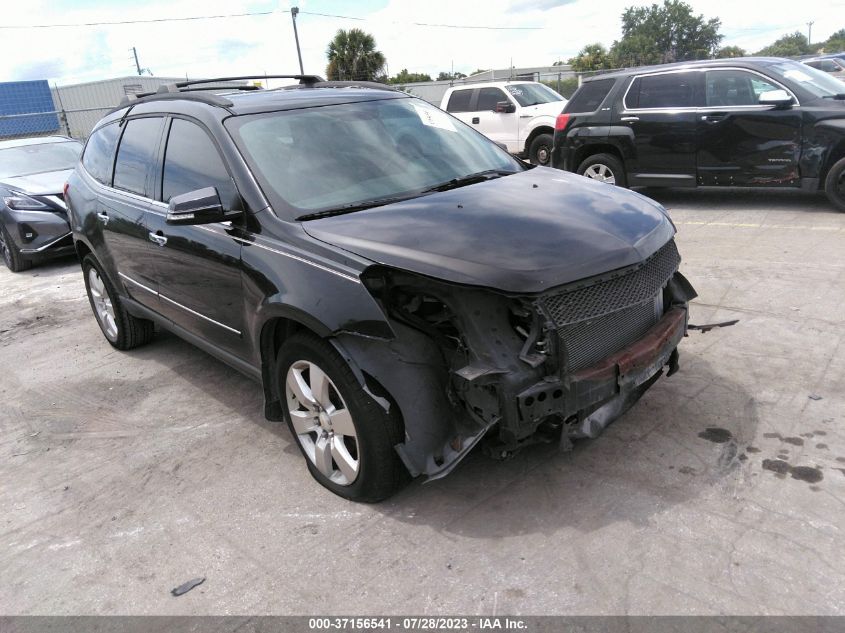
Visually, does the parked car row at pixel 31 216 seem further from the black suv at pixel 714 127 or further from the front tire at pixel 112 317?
the black suv at pixel 714 127

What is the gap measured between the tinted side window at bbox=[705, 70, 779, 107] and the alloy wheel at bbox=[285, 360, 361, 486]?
7220mm

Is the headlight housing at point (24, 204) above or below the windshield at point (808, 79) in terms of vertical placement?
below

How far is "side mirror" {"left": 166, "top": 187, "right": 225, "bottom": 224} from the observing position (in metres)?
3.31

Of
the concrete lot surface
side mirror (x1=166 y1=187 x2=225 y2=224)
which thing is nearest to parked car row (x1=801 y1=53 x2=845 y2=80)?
the concrete lot surface

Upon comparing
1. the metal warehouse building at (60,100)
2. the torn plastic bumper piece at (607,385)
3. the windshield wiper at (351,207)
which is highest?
the metal warehouse building at (60,100)

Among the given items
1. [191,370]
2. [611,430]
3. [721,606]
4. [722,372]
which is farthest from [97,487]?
[722,372]

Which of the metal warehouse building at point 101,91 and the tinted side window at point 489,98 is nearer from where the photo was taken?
the tinted side window at point 489,98

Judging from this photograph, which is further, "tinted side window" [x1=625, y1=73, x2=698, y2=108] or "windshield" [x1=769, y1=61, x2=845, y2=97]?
"tinted side window" [x1=625, y1=73, x2=698, y2=108]

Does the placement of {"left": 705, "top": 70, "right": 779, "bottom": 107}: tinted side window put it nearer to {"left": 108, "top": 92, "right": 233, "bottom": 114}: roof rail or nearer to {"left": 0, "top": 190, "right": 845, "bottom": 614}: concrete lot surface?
{"left": 0, "top": 190, "right": 845, "bottom": 614}: concrete lot surface

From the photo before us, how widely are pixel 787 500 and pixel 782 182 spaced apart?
626 centimetres

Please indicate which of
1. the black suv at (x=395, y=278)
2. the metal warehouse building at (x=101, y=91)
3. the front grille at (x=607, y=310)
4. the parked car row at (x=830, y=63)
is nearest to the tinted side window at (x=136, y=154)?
the black suv at (x=395, y=278)

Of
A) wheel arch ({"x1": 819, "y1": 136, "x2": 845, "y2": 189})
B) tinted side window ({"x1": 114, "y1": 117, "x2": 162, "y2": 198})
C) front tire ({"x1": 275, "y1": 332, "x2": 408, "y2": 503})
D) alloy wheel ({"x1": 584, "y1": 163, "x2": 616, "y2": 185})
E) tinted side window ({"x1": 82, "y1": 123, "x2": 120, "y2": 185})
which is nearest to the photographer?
front tire ({"x1": 275, "y1": 332, "x2": 408, "y2": 503})

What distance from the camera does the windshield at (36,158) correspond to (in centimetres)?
963

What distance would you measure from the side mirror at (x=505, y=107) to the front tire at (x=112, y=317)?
961 cm
